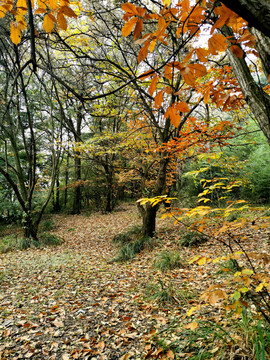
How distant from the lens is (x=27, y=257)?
5828 millimetres

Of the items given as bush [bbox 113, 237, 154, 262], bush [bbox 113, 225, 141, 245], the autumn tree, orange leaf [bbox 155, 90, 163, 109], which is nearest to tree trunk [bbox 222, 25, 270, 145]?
orange leaf [bbox 155, 90, 163, 109]

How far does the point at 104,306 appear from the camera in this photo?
10.2 feet

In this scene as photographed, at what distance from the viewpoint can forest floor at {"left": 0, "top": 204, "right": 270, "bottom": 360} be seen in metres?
2.18

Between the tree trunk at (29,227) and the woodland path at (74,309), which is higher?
the tree trunk at (29,227)

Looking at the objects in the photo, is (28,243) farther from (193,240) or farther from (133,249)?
(193,240)

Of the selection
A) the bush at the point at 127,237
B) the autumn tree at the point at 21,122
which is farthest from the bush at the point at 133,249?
the autumn tree at the point at 21,122

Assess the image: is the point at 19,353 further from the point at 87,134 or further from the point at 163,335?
the point at 87,134

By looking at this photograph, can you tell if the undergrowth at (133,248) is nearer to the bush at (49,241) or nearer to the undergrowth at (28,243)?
the bush at (49,241)

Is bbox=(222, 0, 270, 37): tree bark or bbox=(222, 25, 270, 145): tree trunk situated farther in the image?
bbox=(222, 25, 270, 145): tree trunk

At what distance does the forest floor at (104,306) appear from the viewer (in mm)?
2184

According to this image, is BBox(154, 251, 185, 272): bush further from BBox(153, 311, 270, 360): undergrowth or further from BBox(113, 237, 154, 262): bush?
BBox(153, 311, 270, 360): undergrowth

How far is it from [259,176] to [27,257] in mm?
8641

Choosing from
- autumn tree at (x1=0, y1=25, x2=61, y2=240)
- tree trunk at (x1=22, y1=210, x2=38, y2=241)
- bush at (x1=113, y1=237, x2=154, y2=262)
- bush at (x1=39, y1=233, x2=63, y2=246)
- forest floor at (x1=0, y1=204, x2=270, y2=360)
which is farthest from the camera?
bush at (x1=39, y1=233, x2=63, y2=246)

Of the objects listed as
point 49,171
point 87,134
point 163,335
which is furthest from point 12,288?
point 87,134
